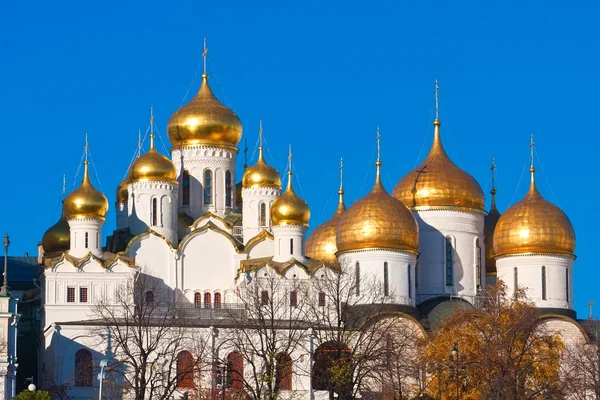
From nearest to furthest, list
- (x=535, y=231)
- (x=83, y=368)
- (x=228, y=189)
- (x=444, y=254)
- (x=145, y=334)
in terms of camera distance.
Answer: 1. (x=145, y=334)
2. (x=83, y=368)
3. (x=535, y=231)
4. (x=444, y=254)
5. (x=228, y=189)

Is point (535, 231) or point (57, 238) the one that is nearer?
point (535, 231)

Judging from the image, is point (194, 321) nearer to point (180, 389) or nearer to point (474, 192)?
point (180, 389)

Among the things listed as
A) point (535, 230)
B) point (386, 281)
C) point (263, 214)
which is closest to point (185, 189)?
point (263, 214)

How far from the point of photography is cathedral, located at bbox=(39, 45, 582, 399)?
66125 millimetres

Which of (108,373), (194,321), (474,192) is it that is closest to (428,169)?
(474,192)

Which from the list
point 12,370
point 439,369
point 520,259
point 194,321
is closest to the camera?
point 439,369

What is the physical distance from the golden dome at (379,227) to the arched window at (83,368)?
34.8ft

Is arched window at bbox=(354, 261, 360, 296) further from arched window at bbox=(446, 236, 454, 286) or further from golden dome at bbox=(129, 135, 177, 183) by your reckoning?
golden dome at bbox=(129, 135, 177, 183)

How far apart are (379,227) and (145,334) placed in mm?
9945

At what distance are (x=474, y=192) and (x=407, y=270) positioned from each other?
513 cm

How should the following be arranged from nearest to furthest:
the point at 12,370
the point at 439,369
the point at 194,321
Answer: the point at 439,369 → the point at 12,370 → the point at 194,321

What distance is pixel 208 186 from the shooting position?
7250 centimetres

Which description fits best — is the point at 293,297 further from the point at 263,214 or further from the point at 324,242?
the point at 324,242

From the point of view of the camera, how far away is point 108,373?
→ 6166cm
